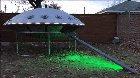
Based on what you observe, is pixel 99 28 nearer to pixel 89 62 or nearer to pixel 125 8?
pixel 89 62

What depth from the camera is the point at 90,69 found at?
46.4ft

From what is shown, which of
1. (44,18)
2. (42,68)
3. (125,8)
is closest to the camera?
(42,68)

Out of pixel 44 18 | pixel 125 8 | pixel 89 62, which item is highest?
pixel 44 18

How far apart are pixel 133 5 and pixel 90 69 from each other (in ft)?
109

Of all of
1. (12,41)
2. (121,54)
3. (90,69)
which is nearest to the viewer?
(90,69)

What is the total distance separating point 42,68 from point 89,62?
105 inches

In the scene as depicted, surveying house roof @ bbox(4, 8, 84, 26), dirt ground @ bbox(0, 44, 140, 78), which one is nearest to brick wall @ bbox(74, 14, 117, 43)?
dirt ground @ bbox(0, 44, 140, 78)

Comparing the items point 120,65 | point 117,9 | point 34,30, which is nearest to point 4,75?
point 120,65

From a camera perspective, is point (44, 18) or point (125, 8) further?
point (125, 8)

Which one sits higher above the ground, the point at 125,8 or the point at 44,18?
the point at 44,18

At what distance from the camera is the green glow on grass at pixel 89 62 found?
14.7 m

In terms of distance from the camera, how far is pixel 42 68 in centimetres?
1424

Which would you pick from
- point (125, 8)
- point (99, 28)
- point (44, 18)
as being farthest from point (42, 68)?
point (125, 8)

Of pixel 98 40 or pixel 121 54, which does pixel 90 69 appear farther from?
pixel 98 40
